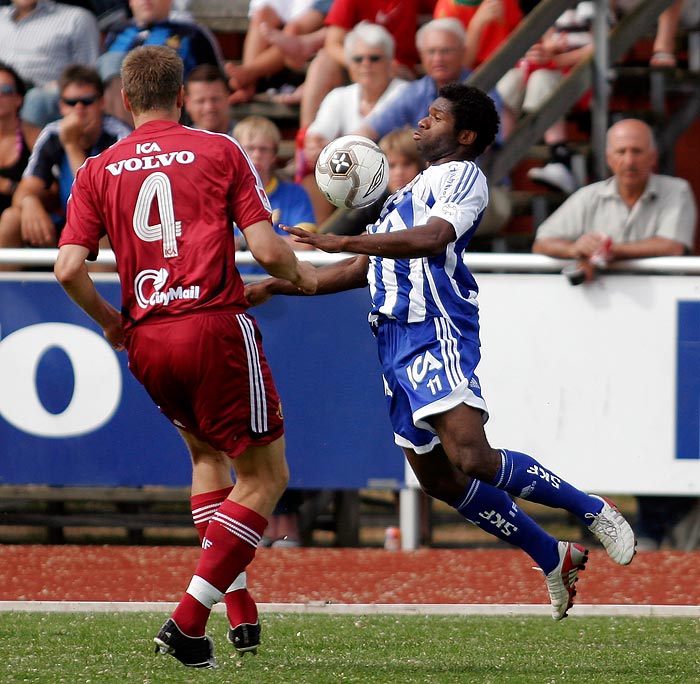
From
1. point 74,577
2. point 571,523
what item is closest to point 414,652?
point 74,577

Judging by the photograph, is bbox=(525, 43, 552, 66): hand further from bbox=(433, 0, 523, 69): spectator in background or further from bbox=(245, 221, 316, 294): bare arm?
bbox=(245, 221, 316, 294): bare arm

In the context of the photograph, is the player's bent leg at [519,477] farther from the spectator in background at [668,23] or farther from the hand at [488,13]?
the spectator in background at [668,23]

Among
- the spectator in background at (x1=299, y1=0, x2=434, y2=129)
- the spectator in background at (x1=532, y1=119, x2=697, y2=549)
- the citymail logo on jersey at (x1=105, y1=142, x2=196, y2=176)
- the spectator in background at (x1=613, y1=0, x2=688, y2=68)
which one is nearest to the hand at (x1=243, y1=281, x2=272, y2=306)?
the citymail logo on jersey at (x1=105, y1=142, x2=196, y2=176)

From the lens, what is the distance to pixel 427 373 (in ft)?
Answer: 18.1

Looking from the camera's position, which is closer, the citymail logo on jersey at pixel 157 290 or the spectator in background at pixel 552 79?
the citymail logo on jersey at pixel 157 290

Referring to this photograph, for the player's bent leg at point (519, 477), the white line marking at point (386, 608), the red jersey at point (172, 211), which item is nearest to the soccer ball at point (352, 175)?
the red jersey at point (172, 211)

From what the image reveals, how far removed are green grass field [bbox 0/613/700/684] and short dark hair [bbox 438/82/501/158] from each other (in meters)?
2.04

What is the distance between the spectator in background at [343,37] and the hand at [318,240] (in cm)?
514

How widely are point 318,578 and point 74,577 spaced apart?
53.0 inches

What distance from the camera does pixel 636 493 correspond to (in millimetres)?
8156

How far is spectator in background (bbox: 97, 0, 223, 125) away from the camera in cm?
1009

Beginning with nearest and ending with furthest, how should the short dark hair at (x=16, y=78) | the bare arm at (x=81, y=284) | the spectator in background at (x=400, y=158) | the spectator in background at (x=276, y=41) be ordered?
the bare arm at (x=81, y=284), the spectator in background at (x=400, y=158), the short dark hair at (x=16, y=78), the spectator in background at (x=276, y=41)

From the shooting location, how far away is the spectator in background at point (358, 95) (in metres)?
9.39

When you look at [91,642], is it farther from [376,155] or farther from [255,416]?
[376,155]
